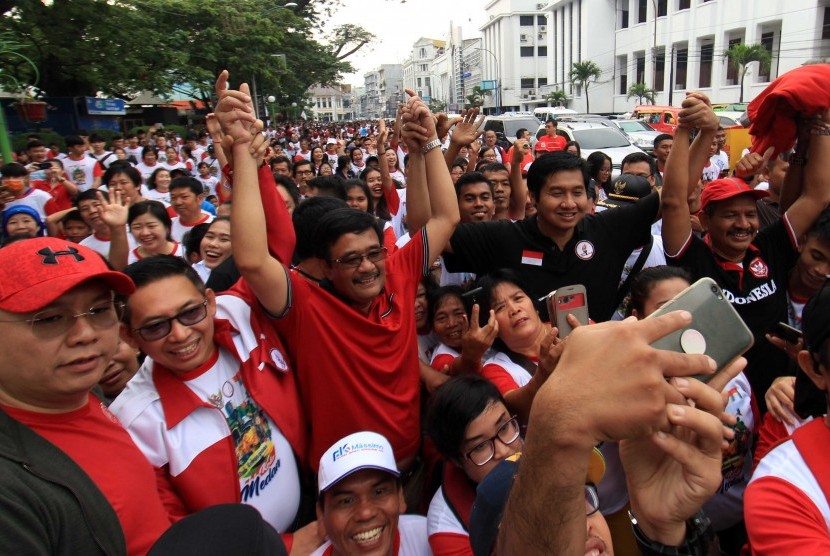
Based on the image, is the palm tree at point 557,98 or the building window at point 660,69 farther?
the palm tree at point 557,98

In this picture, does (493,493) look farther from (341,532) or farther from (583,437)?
(341,532)

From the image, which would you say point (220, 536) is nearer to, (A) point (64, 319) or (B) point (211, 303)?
(A) point (64, 319)

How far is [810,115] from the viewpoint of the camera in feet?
7.64

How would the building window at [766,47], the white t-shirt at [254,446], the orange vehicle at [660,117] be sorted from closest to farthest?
the white t-shirt at [254,446]
the orange vehicle at [660,117]
the building window at [766,47]

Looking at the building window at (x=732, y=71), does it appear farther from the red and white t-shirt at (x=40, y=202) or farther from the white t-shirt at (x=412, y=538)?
the white t-shirt at (x=412, y=538)

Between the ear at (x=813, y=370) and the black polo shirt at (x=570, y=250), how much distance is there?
3.96 ft

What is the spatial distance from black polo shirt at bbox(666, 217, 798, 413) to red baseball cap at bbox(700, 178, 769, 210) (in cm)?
21

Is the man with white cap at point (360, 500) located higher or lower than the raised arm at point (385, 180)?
lower

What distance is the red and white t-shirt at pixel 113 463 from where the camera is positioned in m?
1.21

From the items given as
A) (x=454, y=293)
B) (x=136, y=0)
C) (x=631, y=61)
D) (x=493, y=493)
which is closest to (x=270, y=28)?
(x=136, y=0)

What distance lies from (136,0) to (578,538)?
61.3 ft

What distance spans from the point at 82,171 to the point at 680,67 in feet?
137

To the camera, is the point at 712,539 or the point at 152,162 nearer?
the point at 712,539

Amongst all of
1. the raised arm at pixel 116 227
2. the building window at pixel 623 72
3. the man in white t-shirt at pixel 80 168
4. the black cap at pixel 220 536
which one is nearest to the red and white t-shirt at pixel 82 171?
the man in white t-shirt at pixel 80 168
